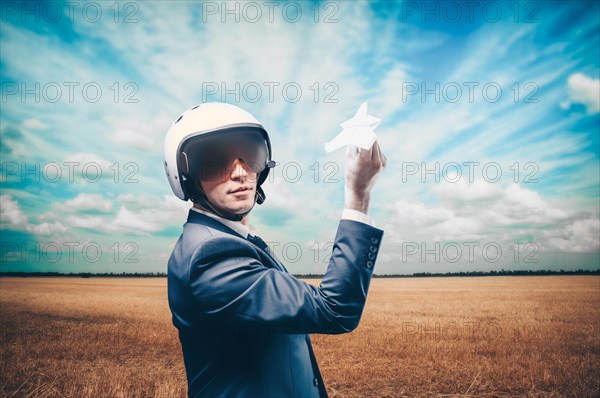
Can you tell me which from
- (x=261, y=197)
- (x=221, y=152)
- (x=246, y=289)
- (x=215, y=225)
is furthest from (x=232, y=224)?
(x=261, y=197)

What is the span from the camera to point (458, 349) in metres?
13.2

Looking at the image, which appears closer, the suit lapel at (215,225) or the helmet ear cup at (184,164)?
the suit lapel at (215,225)

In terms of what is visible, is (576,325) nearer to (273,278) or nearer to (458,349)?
(458,349)

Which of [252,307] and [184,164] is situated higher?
[184,164]

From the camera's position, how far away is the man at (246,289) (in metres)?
1.44

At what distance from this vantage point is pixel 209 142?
7.02ft

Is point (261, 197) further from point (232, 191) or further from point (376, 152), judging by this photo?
point (376, 152)

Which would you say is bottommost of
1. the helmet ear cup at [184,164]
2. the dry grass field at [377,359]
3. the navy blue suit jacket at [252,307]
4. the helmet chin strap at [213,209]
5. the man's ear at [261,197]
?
the dry grass field at [377,359]

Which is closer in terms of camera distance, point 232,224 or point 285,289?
point 285,289

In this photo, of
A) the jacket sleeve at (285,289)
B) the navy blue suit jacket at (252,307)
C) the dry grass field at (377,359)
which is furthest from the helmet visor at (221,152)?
the dry grass field at (377,359)

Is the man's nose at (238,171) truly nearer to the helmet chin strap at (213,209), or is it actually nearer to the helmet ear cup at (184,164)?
the helmet chin strap at (213,209)

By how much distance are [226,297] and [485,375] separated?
11.2 m

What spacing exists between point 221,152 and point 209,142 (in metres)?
0.10

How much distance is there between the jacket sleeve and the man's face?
39 centimetres
